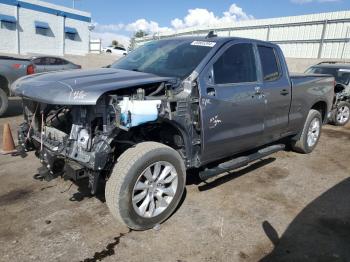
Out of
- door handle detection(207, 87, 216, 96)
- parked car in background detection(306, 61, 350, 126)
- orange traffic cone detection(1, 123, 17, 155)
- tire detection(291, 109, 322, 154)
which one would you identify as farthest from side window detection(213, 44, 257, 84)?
parked car in background detection(306, 61, 350, 126)

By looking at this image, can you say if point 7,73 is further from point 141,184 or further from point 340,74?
point 340,74

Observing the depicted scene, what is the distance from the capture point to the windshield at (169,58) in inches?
163

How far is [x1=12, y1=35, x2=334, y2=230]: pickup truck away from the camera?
3332 mm

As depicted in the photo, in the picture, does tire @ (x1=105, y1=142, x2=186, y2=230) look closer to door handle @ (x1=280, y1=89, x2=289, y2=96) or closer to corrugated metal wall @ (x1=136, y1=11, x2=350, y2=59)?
door handle @ (x1=280, y1=89, x2=289, y2=96)

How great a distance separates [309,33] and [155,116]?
23.2m

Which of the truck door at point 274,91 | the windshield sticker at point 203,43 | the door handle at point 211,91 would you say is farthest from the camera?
the truck door at point 274,91

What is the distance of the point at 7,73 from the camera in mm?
8555

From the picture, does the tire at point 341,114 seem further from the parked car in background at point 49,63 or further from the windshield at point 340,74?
the parked car in background at point 49,63

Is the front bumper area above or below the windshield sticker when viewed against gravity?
below

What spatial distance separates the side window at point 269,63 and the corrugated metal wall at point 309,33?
18.6 meters

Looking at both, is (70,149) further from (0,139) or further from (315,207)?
(0,139)

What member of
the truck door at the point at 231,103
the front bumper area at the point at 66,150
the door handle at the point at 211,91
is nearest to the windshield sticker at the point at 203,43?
the truck door at the point at 231,103

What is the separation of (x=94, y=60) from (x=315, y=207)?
96.7 ft

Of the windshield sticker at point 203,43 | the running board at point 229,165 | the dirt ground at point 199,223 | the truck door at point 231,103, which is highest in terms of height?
the windshield sticker at point 203,43
